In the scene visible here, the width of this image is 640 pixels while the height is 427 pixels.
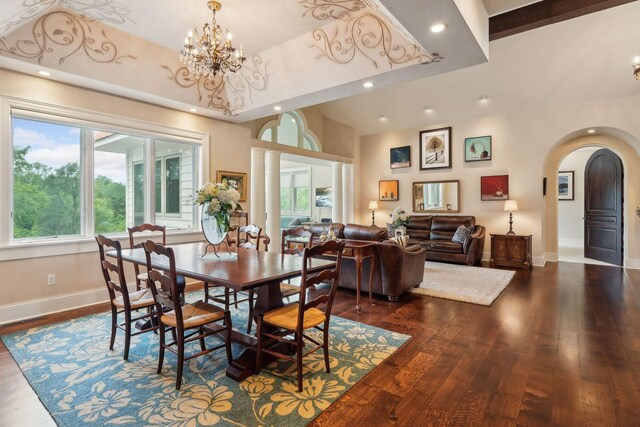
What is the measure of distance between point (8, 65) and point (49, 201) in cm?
147

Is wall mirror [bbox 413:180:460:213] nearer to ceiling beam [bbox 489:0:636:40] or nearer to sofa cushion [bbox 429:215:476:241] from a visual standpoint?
sofa cushion [bbox 429:215:476:241]

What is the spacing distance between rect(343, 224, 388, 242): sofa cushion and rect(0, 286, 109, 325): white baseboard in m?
3.33

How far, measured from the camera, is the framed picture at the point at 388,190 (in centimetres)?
856

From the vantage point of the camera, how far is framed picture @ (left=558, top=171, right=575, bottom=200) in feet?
31.2

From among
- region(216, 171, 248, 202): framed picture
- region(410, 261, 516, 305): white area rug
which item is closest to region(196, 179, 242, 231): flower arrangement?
region(216, 171, 248, 202): framed picture

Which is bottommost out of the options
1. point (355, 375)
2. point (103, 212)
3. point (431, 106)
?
point (355, 375)

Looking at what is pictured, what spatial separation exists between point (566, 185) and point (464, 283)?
23.2ft

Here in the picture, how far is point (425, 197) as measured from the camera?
817 cm

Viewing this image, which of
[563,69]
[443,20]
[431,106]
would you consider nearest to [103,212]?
[443,20]

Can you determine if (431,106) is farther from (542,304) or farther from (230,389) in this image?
(230,389)

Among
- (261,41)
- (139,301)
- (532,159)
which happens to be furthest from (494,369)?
(532,159)

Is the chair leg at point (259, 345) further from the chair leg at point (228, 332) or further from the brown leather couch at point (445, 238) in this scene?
the brown leather couch at point (445, 238)

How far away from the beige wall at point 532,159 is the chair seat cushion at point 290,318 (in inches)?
246

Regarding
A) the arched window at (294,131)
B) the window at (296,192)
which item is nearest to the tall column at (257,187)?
the arched window at (294,131)
